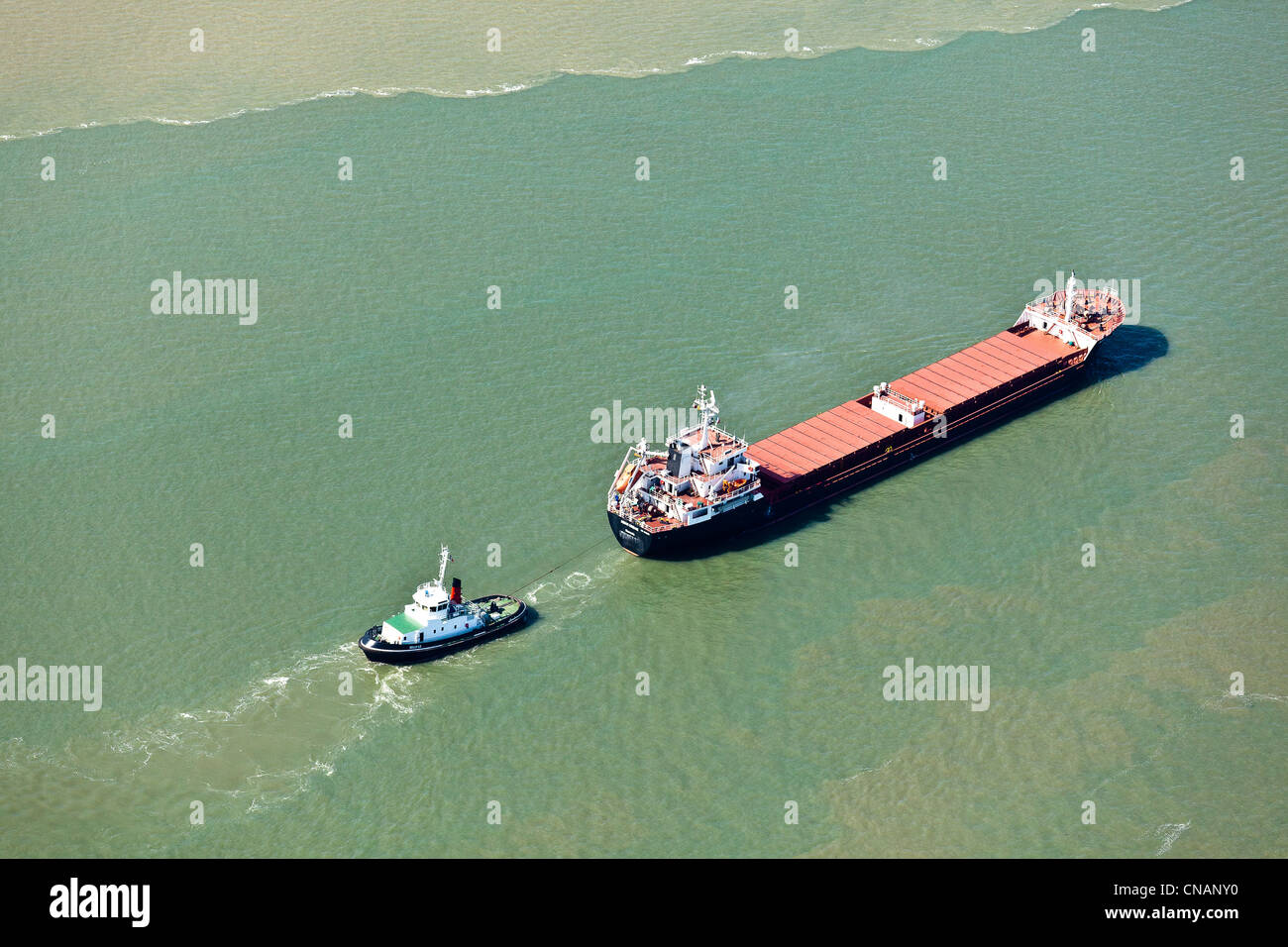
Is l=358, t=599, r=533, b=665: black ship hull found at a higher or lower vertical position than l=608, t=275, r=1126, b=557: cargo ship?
lower

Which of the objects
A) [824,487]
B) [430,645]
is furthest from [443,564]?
[824,487]

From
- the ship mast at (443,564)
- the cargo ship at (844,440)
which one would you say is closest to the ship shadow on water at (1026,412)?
the cargo ship at (844,440)

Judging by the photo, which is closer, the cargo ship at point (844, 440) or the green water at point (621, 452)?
the green water at point (621, 452)

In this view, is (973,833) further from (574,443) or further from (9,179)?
(9,179)

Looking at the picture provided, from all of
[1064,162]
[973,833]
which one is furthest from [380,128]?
[973,833]

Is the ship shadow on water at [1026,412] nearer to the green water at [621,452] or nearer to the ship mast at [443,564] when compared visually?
the green water at [621,452]

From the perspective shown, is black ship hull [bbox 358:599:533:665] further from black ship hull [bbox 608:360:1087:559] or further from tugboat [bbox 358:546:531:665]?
black ship hull [bbox 608:360:1087:559]

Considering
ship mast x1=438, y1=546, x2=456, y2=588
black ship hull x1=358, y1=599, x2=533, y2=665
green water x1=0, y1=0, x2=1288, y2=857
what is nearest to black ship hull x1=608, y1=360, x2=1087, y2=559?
green water x1=0, y1=0, x2=1288, y2=857

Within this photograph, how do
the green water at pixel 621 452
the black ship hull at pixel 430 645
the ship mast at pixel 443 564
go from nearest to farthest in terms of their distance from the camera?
the green water at pixel 621 452 → the black ship hull at pixel 430 645 → the ship mast at pixel 443 564
